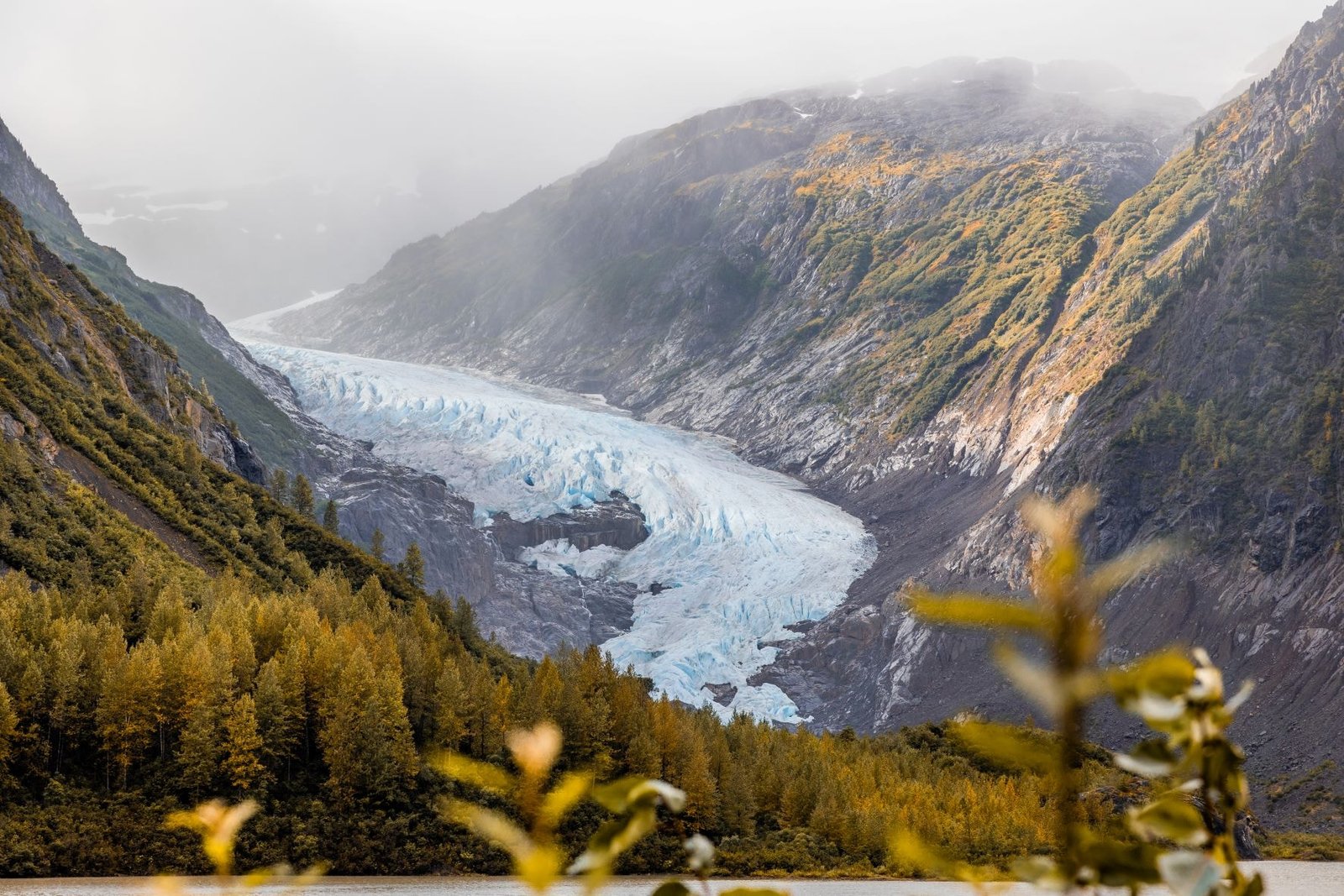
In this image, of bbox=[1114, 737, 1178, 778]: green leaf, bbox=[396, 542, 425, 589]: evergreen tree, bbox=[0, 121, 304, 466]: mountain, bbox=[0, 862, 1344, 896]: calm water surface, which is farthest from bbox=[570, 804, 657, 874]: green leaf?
bbox=[0, 121, 304, 466]: mountain

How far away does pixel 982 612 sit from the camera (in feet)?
8.10

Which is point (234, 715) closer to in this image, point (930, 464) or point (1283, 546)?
point (1283, 546)

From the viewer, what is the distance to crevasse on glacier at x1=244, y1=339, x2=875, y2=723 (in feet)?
487

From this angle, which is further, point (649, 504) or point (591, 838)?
point (649, 504)

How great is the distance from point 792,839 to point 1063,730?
5841 centimetres

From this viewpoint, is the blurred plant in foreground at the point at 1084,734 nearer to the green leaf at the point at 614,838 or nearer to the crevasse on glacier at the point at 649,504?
the green leaf at the point at 614,838

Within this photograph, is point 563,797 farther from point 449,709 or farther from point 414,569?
point 414,569

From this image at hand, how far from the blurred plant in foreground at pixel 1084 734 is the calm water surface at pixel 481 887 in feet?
59.2

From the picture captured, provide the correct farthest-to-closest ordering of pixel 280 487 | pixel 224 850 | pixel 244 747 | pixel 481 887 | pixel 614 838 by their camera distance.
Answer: pixel 280 487 < pixel 244 747 < pixel 481 887 < pixel 224 850 < pixel 614 838

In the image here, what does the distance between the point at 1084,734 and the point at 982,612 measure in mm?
340

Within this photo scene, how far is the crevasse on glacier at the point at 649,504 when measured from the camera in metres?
148

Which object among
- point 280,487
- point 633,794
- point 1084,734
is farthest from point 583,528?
point 633,794

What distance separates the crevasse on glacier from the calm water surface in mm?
81760

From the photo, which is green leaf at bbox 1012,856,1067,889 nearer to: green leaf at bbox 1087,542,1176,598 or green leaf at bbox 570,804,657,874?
green leaf at bbox 1087,542,1176,598
